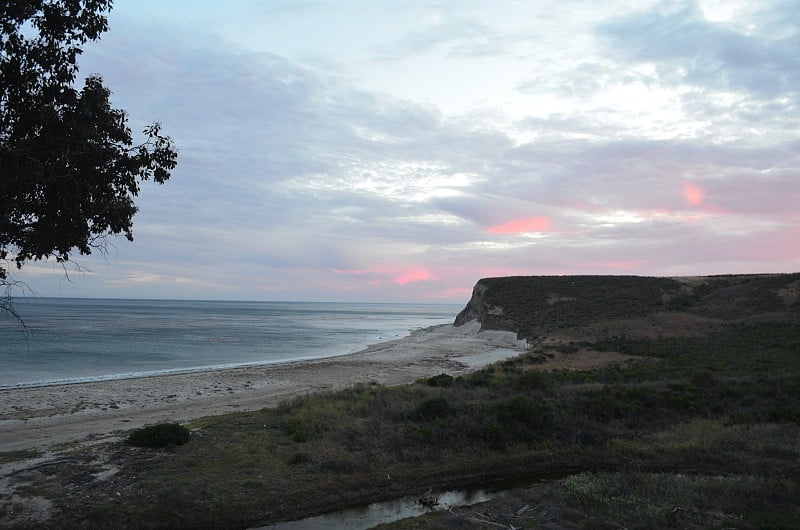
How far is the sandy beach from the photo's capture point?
20094 millimetres

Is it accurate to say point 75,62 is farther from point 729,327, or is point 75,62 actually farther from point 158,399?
point 729,327

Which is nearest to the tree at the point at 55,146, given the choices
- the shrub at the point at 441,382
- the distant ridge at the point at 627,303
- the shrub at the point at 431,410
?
the shrub at the point at 431,410

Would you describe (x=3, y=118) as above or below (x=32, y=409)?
above

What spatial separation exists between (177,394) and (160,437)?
14048 millimetres

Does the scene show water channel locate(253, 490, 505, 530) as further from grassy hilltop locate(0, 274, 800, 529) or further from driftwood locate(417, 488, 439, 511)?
grassy hilltop locate(0, 274, 800, 529)

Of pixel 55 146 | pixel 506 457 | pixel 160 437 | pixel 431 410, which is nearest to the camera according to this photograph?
pixel 55 146

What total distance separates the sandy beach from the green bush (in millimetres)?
2775

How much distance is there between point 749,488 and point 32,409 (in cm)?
2742

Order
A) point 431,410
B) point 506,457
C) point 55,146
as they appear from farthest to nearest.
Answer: point 431,410 → point 506,457 → point 55,146

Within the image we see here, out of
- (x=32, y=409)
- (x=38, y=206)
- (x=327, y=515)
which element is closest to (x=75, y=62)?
(x=38, y=206)

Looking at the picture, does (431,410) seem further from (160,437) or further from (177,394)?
(177,394)

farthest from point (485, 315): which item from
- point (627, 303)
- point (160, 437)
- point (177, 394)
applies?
point (160, 437)

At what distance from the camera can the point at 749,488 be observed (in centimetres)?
1212

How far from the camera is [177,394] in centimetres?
2870
